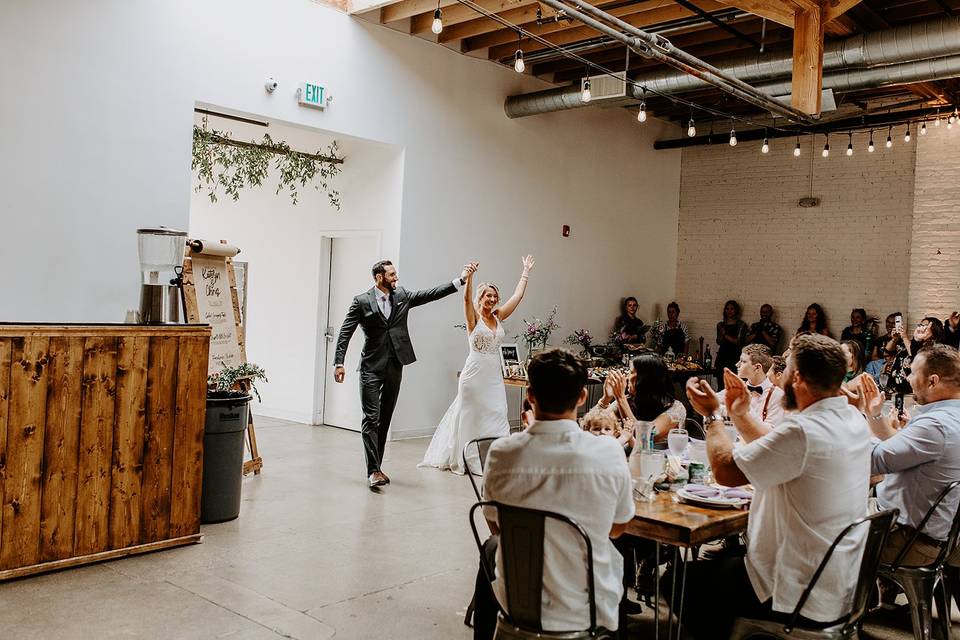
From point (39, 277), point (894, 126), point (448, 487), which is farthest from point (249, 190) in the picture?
point (894, 126)

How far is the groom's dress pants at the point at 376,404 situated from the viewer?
650cm

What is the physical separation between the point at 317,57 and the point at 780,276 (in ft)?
23.2

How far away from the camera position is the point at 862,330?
10.5 m

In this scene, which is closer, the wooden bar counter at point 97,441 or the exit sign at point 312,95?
the wooden bar counter at point 97,441

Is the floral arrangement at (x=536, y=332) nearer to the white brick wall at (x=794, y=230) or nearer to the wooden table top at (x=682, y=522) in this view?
the white brick wall at (x=794, y=230)

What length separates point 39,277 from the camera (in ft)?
19.3

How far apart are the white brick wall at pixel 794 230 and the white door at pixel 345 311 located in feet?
18.3

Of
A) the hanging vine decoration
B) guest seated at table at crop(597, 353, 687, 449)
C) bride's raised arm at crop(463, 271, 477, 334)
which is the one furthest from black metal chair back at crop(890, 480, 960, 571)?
the hanging vine decoration

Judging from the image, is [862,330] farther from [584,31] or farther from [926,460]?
[926,460]

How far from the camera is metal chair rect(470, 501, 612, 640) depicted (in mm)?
2404

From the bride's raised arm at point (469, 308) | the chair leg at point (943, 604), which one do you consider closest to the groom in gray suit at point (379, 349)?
the bride's raised arm at point (469, 308)

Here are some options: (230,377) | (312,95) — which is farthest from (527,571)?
(312,95)

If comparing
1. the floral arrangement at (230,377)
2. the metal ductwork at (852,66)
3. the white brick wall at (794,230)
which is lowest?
the floral arrangement at (230,377)

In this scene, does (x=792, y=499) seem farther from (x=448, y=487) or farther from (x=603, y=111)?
(x=603, y=111)
